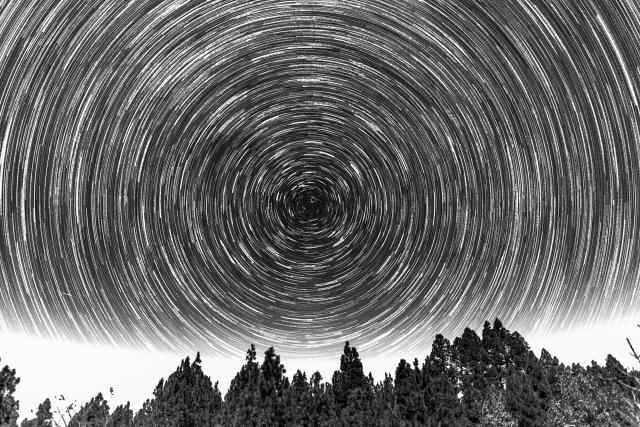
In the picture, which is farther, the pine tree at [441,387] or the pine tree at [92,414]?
the pine tree at [92,414]

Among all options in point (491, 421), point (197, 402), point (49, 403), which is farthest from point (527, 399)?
point (49, 403)

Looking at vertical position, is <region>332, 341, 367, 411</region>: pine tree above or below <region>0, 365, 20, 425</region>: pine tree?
above

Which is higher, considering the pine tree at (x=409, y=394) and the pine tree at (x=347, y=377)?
the pine tree at (x=347, y=377)

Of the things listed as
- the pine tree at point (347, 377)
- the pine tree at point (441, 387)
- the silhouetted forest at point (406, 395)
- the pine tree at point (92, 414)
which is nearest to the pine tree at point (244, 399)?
the silhouetted forest at point (406, 395)

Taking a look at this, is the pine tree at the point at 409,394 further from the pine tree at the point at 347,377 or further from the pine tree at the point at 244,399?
the pine tree at the point at 244,399

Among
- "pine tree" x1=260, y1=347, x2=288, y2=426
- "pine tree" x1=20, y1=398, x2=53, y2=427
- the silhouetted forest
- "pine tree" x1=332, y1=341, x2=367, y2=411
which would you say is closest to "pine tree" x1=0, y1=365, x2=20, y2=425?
the silhouetted forest

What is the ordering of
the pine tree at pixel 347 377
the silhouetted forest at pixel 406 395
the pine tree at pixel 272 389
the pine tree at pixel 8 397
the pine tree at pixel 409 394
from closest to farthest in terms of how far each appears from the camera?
the pine tree at pixel 8 397 → the silhouetted forest at pixel 406 395 → the pine tree at pixel 409 394 → the pine tree at pixel 272 389 → the pine tree at pixel 347 377

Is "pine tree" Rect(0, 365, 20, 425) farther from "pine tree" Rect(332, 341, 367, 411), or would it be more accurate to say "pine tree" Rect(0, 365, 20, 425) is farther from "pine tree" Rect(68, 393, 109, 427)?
"pine tree" Rect(332, 341, 367, 411)

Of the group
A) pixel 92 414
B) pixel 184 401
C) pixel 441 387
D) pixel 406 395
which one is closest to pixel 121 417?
pixel 92 414

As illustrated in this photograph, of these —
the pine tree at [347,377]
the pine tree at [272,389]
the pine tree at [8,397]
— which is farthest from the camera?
the pine tree at [347,377]

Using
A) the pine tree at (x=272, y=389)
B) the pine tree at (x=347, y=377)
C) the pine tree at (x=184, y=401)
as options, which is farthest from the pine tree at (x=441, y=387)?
the pine tree at (x=184, y=401)
